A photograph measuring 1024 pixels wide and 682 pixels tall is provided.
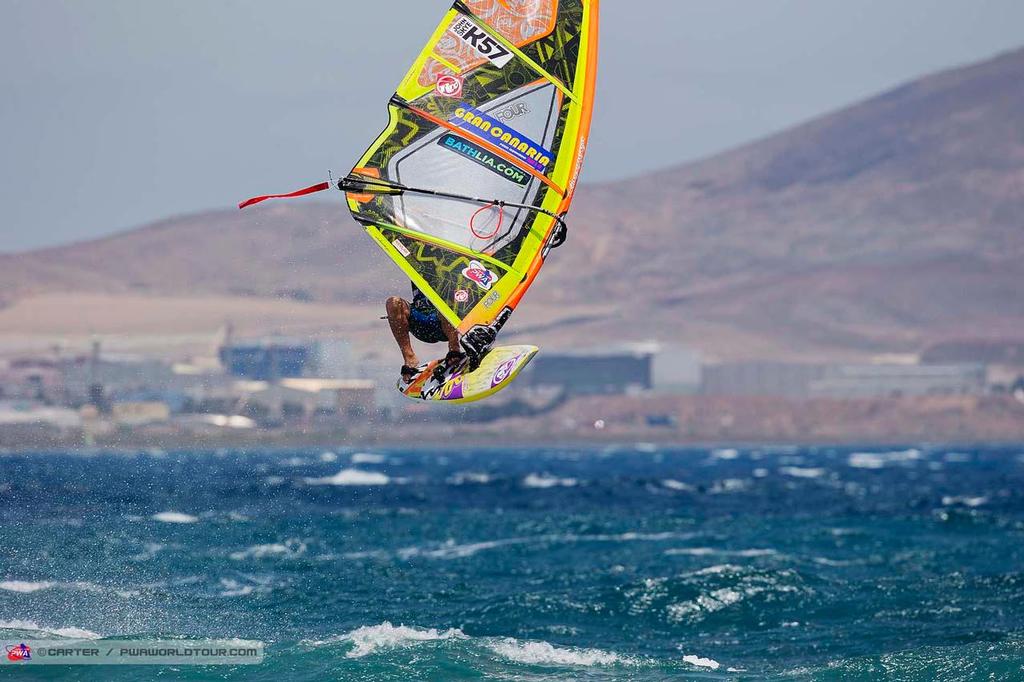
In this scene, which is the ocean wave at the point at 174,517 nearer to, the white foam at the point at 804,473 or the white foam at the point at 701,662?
the white foam at the point at 701,662

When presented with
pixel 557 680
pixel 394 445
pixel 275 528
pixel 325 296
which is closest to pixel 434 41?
pixel 557 680

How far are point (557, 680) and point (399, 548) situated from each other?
41.6 ft

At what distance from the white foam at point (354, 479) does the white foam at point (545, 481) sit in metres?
5.06

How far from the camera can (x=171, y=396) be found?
329 feet

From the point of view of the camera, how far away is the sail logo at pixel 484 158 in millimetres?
13531

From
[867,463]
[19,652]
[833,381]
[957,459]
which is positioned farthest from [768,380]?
[19,652]

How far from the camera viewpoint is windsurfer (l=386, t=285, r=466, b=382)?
520 inches

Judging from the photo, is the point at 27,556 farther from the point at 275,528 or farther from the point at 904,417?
the point at 904,417

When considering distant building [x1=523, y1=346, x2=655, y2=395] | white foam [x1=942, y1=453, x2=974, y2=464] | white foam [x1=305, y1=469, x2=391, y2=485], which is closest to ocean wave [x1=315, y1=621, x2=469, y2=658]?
white foam [x1=305, y1=469, x2=391, y2=485]

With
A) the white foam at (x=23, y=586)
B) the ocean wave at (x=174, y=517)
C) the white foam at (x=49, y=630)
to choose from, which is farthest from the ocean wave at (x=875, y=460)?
the white foam at (x=49, y=630)

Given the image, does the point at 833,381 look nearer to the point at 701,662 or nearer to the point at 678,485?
the point at 678,485

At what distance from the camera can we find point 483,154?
44.8ft

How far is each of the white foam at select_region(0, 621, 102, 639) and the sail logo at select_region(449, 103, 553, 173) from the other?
6.71 metres

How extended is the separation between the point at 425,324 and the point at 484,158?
159cm
